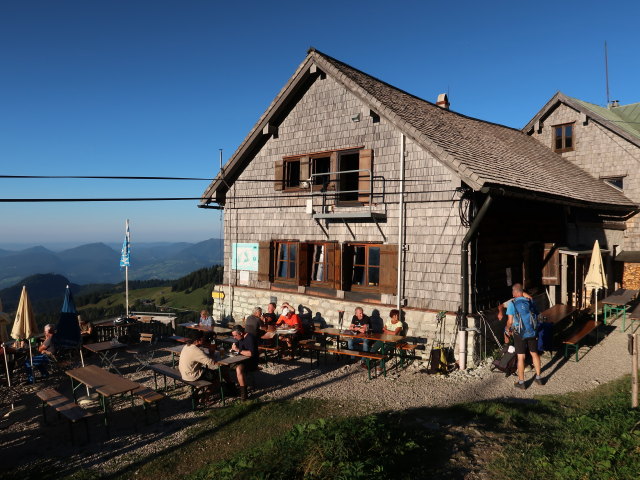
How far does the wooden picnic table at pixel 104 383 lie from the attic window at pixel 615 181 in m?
19.7

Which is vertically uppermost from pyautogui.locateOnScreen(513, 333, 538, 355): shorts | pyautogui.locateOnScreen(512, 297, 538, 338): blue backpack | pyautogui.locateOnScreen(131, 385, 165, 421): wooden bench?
pyautogui.locateOnScreen(512, 297, 538, 338): blue backpack

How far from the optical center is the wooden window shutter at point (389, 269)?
1154 cm

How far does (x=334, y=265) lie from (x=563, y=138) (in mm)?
14014

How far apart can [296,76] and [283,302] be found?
706 centimetres

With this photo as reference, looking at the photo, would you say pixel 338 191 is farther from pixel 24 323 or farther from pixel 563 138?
pixel 563 138

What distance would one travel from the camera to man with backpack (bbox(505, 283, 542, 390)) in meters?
8.48

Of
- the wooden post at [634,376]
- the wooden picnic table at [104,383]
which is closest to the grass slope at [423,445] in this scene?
the wooden post at [634,376]

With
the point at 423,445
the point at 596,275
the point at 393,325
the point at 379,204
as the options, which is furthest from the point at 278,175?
the point at 423,445

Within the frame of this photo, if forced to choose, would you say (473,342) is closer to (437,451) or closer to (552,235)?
(437,451)

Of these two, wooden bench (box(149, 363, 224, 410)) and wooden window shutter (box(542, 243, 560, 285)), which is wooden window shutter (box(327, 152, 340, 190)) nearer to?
wooden window shutter (box(542, 243, 560, 285))

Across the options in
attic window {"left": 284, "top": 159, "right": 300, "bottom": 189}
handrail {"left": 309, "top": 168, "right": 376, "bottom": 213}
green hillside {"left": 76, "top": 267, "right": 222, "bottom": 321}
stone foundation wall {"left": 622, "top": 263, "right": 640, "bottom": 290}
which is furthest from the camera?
green hillside {"left": 76, "top": 267, "right": 222, "bottom": 321}

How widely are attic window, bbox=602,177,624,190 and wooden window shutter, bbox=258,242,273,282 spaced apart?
1477 centimetres

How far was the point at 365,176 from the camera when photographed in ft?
40.6

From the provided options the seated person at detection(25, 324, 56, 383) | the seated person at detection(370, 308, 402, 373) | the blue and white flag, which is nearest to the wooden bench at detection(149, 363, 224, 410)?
the seated person at detection(25, 324, 56, 383)
